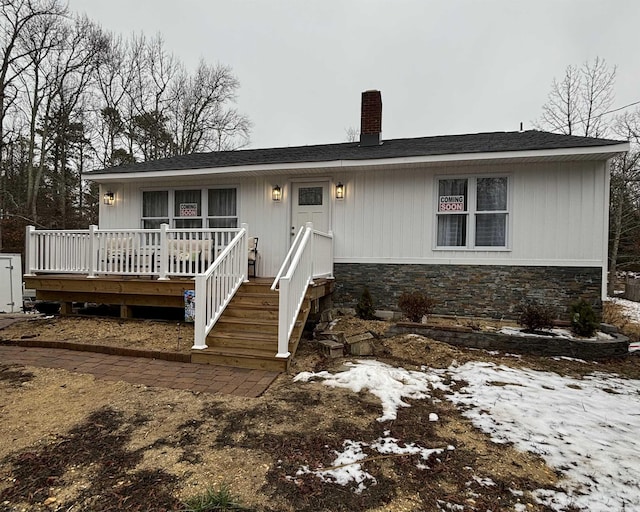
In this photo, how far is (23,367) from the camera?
442 centimetres

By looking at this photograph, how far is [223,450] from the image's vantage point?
2.57 m

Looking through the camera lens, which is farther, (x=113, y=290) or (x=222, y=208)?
(x=222, y=208)

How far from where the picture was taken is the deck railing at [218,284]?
15.3 ft

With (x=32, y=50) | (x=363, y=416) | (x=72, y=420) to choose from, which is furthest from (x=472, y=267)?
(x=32, y=50)

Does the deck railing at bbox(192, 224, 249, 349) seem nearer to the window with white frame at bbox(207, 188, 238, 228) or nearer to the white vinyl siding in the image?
the white vinyl siding

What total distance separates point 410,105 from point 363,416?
23308 mm

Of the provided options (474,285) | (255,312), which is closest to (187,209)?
(255,312)

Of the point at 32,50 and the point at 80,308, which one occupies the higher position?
the point at 32,50

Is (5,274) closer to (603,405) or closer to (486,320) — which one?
(486,320)

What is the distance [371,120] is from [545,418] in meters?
7.66

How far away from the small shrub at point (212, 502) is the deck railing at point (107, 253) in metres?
4.64

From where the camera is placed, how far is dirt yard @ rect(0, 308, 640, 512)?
6.82 ft

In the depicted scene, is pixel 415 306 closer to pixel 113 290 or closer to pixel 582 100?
pixel 113 290

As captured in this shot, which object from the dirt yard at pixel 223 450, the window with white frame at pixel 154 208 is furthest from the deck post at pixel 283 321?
the window with white frame at pixel 154 208
